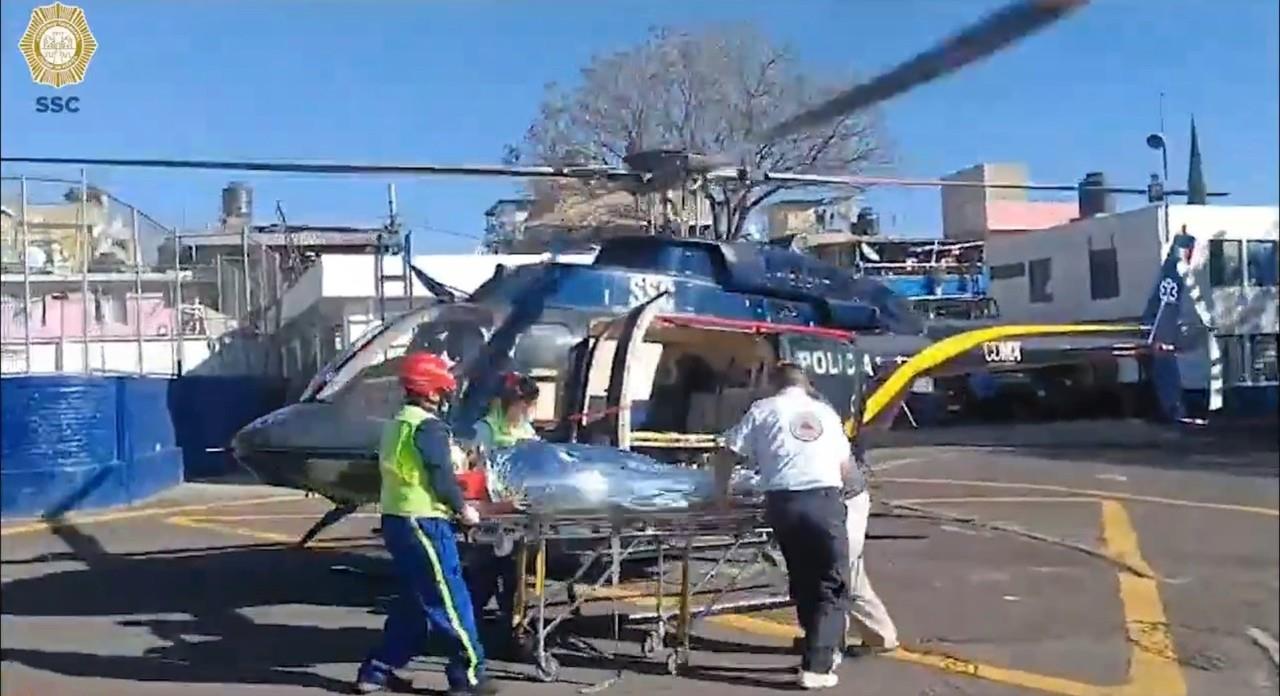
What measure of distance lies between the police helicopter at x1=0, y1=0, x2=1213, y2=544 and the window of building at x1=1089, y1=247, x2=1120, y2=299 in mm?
225

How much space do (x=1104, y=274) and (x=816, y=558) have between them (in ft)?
6.41

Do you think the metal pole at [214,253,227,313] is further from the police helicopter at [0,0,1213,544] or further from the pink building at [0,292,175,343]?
the pink building at [0,292,175,343]

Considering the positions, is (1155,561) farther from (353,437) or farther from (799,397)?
(353,437)

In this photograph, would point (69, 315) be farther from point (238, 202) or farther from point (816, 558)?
point (238, 202)

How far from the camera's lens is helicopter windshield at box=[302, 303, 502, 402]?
760 cm

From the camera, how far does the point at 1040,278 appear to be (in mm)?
6727

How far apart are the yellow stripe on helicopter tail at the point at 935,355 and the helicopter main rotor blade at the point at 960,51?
3157 mm

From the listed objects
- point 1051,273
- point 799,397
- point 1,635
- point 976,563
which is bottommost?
point 976,563

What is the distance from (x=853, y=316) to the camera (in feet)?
29.3

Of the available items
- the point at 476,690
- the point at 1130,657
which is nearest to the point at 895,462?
the point at 1130,657

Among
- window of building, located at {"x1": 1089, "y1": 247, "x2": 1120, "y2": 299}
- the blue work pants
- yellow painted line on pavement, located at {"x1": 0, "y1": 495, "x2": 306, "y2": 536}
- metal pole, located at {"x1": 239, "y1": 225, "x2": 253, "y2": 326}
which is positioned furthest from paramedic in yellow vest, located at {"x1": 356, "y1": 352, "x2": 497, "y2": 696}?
metal pole, located at {"x1": 239, "y1": 225, "x2": 253, "y2": 326}

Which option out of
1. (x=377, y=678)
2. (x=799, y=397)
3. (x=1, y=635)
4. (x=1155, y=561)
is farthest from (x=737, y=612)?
(x=1, y=635)

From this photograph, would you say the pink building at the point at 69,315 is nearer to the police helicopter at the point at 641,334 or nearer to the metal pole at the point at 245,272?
the police helicopter at the point at 641,334

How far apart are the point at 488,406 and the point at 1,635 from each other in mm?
4559
